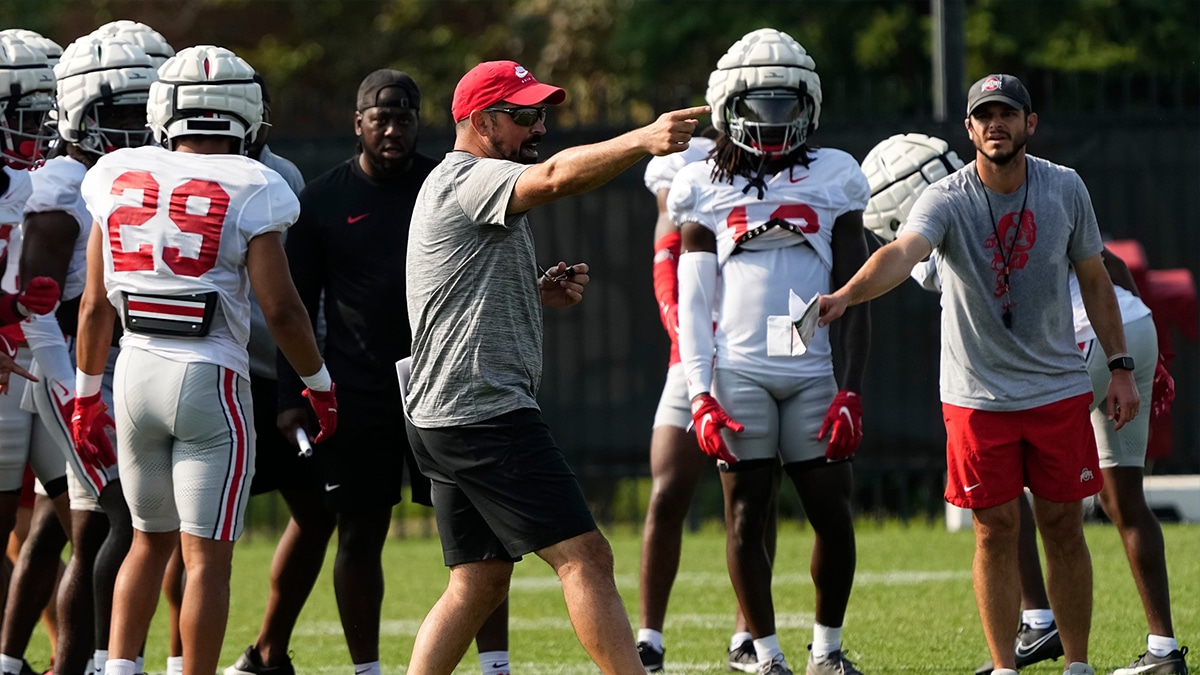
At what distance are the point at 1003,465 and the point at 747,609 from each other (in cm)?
111

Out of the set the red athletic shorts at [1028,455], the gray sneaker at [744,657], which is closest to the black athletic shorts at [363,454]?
the gray sneaker at [744,657]

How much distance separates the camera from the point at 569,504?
496 centimetres

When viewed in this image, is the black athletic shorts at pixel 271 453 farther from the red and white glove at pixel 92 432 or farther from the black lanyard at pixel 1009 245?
the black lanyard at pixel 1009 245

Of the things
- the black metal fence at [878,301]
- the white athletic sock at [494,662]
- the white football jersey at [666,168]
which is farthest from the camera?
the black metal fence at [878,301]

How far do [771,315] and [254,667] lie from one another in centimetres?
241

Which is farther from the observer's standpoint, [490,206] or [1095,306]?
[1095,306]

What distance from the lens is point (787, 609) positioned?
27.2 ft

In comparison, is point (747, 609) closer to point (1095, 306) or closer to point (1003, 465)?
point (1003, 465)

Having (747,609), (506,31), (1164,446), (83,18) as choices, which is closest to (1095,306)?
(747,609)

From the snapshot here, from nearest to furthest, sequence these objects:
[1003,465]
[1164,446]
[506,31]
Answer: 1. [1003,465]
2. [1164,446]
3. [506,31]

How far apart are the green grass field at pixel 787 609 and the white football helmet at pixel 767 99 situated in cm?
205

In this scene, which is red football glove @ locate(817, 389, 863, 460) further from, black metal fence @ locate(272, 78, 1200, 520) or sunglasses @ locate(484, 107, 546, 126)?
black metal fence @ locate(272, 78, 1200, 520)

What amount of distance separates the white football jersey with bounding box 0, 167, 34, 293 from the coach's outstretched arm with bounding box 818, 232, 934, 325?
2.87 metres

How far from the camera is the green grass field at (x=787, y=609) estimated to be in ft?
22.9
